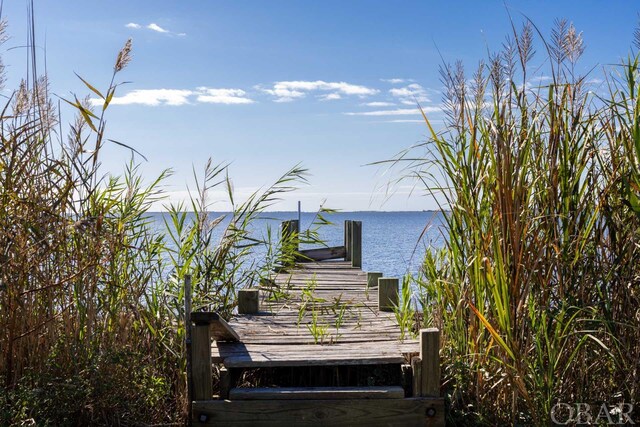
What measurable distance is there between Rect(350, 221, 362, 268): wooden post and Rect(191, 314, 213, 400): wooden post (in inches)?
220

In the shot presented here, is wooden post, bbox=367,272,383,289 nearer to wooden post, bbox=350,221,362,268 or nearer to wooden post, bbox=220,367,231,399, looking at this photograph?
wooden post, bbox=350,221,362,268

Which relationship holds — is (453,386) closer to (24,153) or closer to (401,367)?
(401,367)

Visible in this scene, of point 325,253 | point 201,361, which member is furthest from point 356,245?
point 201,361

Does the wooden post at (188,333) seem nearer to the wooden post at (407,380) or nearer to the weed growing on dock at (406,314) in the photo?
the wooden post at (407,380)

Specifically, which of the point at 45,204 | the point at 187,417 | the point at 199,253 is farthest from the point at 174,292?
the point at 45,204

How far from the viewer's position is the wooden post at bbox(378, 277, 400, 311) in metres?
5.61

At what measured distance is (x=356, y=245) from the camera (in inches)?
383

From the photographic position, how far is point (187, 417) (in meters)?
4.16

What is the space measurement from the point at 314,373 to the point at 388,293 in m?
1.25

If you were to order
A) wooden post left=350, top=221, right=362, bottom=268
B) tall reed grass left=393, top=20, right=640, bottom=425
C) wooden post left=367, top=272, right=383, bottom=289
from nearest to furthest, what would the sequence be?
tall reed grass left=393, top=20, right=640, bottom=425 < wooden post left=367, top=272, right=383, bottom=289 < wooden post left=350, top=221, right=362, bottom=268

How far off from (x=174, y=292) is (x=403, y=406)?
179 centimetres

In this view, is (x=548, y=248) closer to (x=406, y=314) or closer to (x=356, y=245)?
(x=406, y=314)

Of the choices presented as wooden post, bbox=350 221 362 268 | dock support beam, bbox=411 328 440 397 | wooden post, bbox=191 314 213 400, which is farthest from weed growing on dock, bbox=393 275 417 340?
wooden post, bbox=350 221 362 268

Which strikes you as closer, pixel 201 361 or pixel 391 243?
Result: pixel 201 361
